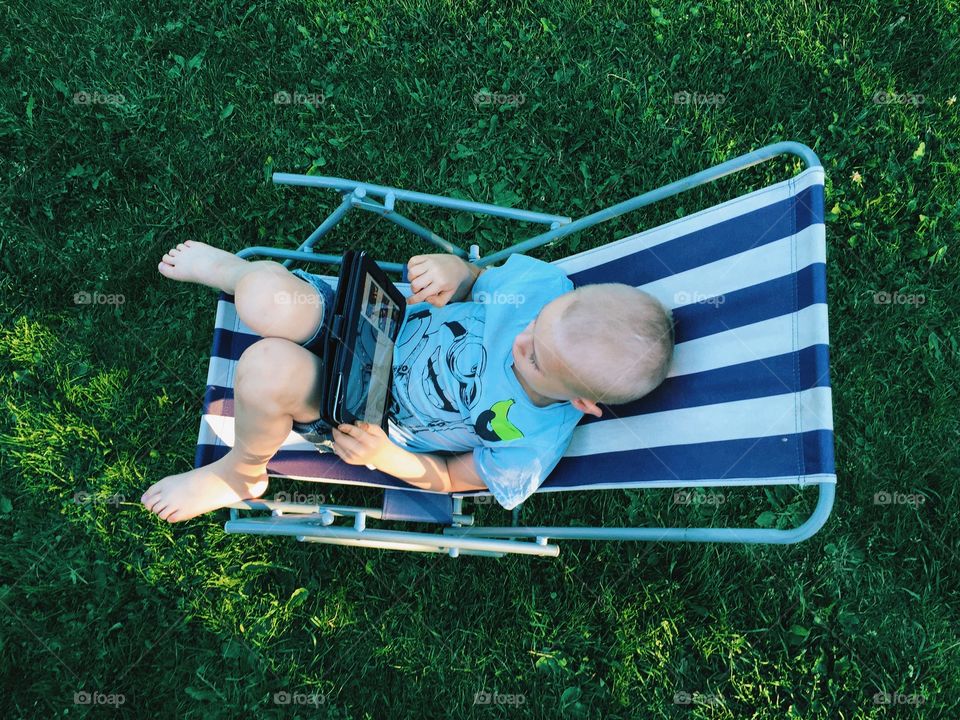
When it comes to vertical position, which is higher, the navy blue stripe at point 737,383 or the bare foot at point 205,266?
the bare foot at point 205,266

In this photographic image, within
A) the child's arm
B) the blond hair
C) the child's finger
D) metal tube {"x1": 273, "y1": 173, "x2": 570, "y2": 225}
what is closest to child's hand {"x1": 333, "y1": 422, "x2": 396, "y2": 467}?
the child's arm

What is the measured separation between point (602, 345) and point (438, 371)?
0.69 m

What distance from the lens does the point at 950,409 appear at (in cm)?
297

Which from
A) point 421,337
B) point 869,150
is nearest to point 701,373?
point 421,337

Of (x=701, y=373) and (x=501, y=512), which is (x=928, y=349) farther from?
(x=501, y=512)

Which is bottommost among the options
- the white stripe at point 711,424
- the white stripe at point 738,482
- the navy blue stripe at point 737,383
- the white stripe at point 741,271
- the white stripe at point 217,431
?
the white stripe at point 217,431

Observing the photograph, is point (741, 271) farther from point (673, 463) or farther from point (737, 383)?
point (673, 463)

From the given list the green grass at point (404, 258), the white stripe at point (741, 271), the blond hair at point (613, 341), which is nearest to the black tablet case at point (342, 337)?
the blond hair at point (613, 341)

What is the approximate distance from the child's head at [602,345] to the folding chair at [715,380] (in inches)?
6.0

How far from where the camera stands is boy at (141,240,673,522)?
1.80 m

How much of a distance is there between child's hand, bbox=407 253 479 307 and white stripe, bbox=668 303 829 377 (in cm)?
76

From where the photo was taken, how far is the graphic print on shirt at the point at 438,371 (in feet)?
7.09

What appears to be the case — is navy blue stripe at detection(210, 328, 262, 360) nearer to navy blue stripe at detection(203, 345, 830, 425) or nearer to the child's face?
the child's face

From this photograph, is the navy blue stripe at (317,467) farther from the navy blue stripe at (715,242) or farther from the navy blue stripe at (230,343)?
the navy blue stripe at (715,242)
